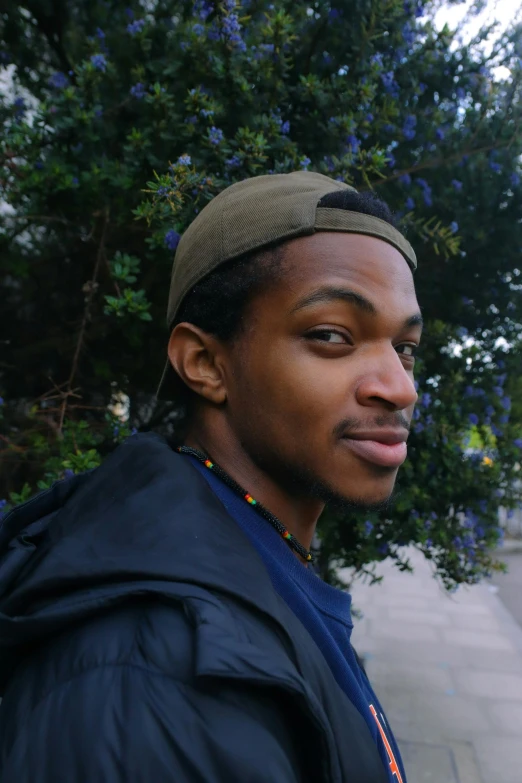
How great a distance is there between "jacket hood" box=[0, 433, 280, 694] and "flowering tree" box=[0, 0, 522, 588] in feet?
3.79

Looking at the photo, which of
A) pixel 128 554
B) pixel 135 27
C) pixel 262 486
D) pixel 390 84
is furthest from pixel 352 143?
pixel 128 554

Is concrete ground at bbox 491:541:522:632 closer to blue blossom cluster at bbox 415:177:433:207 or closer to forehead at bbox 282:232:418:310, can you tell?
blue blossom cluster at bbox 415:177:433:207

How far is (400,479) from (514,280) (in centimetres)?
123

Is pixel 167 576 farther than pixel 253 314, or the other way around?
pixel 253 314

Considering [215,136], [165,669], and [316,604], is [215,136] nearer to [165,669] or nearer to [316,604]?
[316,604]

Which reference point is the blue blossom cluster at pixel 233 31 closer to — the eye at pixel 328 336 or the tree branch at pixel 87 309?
the tree branch at pixel 87 309

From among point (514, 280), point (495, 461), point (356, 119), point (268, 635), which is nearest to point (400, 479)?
point (495, 461)

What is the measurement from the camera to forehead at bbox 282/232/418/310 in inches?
48.9

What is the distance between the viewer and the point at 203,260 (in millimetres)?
1352

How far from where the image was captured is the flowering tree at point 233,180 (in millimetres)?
2391

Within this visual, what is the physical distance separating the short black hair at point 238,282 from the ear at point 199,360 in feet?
0.08

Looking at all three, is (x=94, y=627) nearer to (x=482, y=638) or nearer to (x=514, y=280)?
(x=514, y=280)

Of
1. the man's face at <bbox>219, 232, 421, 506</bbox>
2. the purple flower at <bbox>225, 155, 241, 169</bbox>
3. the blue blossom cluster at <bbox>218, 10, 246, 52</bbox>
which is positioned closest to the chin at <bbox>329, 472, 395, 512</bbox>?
the man's face at <bbox>219, 232, 421, 506</bbox>

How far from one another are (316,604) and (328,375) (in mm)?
455
